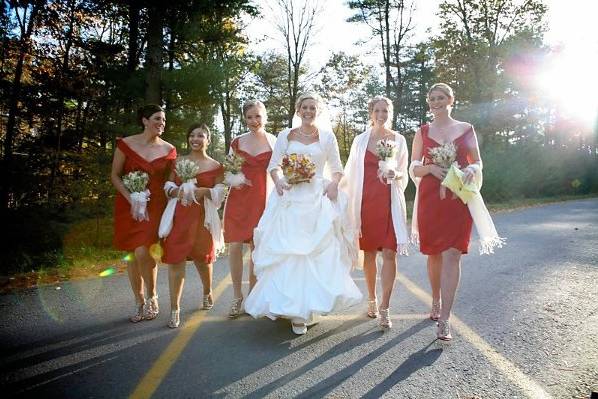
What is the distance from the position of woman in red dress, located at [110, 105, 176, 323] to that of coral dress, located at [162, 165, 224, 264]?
0.24 m

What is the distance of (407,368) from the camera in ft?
11.7

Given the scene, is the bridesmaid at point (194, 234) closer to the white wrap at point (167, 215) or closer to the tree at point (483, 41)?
the white wrap at point (167, 215)

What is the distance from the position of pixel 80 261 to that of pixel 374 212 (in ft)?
21.3

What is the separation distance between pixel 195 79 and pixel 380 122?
927 cm

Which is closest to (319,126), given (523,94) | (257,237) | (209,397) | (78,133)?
(257,237)

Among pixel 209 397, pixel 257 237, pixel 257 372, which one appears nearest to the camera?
pixel 209 397

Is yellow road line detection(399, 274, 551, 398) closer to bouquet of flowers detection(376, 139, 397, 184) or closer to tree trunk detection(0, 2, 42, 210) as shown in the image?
bouquet of flowers detection(376, 139, 397, 184)

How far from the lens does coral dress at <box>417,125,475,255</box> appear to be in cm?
452

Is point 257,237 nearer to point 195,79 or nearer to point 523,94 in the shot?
point 195,79

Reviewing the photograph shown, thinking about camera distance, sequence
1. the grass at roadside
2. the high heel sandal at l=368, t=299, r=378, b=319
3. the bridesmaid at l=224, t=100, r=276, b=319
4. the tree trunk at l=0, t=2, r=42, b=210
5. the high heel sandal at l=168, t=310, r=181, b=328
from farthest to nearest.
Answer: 1. the tree trunk at l=0, t=2, r=42, b=210
2. the grass at roadside
3. the bridesmaid at l=224, t=100, r=276, b=319
4. the high heel sandal at l=368, t=299, r=378, b=319
5. the high heel sandal at l=168, t=310, r=181, b=328

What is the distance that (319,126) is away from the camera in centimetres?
528

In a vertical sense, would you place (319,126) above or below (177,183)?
above

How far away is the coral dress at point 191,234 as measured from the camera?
16.2ft

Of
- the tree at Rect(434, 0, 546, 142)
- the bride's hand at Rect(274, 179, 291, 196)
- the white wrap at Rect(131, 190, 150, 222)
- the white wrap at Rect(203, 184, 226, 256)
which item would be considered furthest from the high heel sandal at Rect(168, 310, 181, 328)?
the tree at Rect(434, 0, 546, 142)
